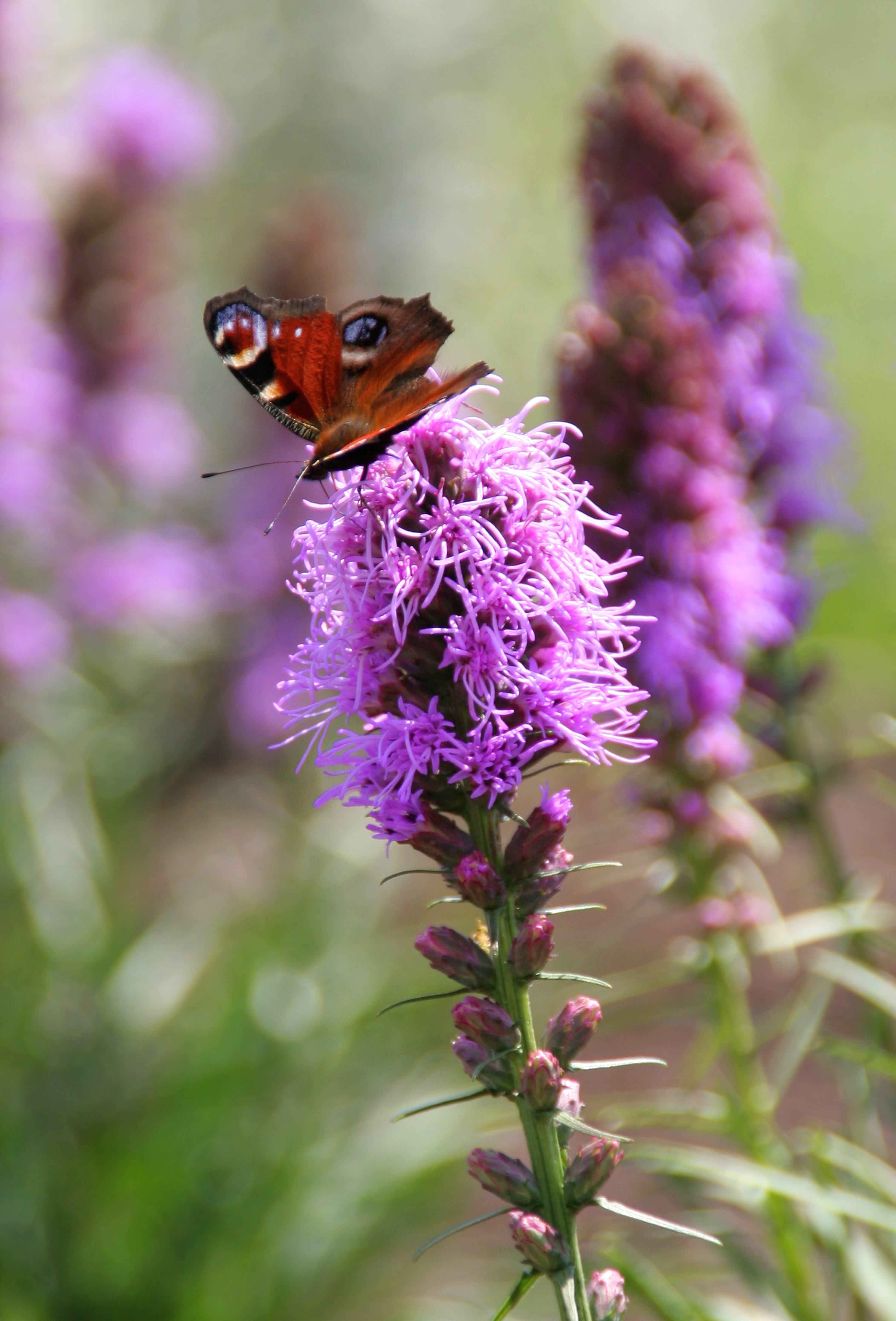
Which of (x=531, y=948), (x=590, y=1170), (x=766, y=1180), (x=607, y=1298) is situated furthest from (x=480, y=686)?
(x=766, y=1180)

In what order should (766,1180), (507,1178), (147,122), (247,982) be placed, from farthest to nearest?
1. (147,122)
2. (247,982)
3. (766,1180)
4. (507,1178)

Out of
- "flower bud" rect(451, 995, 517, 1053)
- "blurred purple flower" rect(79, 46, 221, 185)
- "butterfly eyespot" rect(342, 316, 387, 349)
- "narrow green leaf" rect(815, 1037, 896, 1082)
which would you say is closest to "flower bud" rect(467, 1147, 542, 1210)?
"flower bud" rect(451, 995, 517, 1053)

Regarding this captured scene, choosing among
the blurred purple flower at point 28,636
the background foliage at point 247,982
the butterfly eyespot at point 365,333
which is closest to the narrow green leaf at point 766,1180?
the background foliage at point 247,982

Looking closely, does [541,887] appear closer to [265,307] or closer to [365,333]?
[365,333]

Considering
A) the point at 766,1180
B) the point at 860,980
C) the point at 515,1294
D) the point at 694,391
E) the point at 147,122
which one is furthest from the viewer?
the point at 147,122

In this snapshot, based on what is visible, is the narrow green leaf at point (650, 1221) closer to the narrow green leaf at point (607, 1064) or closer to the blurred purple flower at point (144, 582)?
the narrow green leaf at point (607, 1064)

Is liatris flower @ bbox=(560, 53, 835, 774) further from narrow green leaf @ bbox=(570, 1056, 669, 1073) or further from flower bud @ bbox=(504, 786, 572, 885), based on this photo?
narrow green leaf @ bbox=(570, 1056, 669, 1073)

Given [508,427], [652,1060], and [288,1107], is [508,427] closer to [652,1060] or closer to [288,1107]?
[652,1060]
